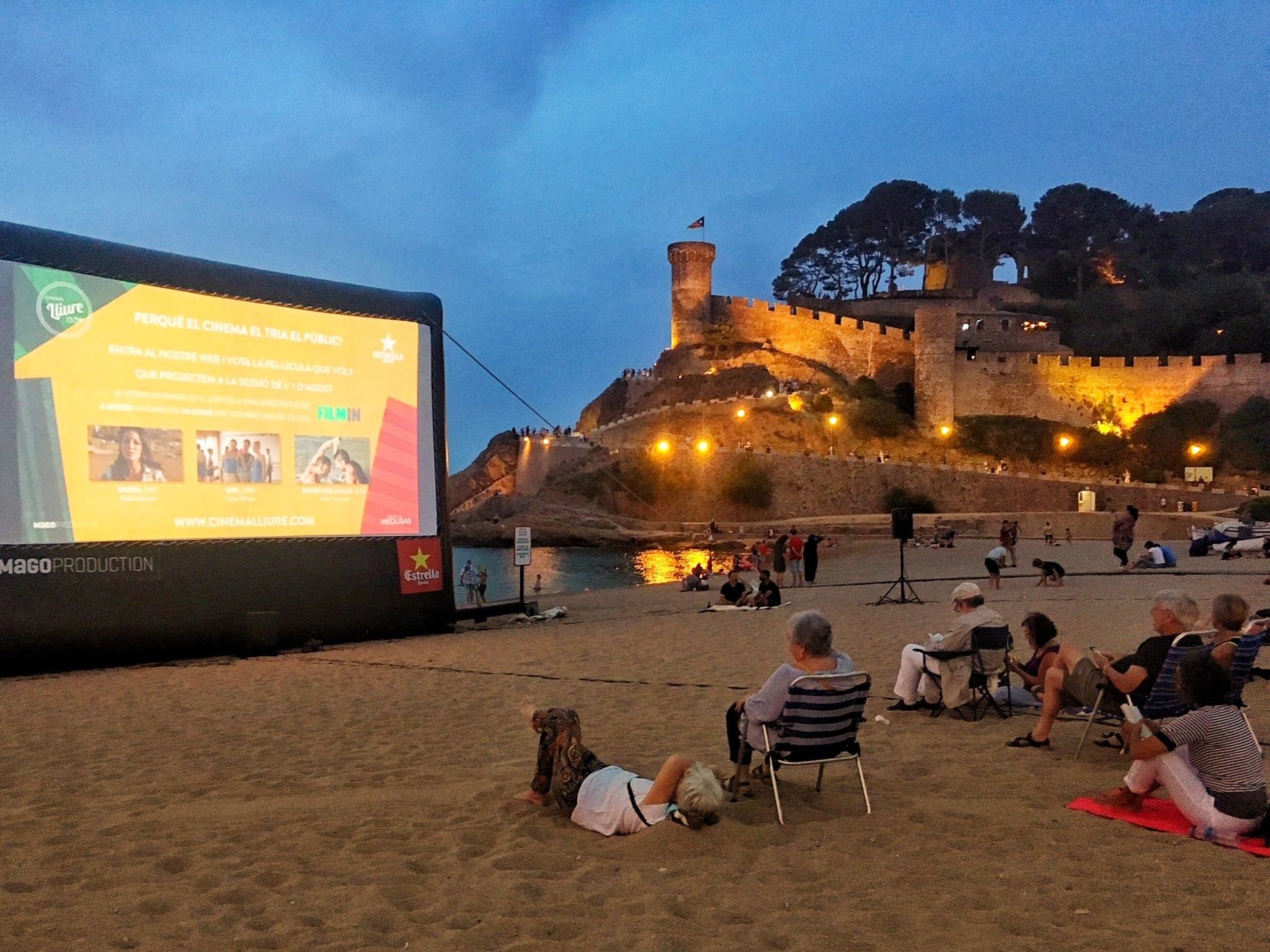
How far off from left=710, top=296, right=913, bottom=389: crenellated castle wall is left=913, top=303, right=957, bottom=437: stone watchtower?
3.93m

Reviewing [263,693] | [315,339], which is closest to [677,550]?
[315,339]

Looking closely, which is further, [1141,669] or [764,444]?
[764,444]

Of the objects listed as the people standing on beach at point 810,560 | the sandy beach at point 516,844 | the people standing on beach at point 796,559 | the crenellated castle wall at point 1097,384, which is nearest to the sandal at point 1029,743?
the sandy beach at point 516,844

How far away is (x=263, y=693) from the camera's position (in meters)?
6.77

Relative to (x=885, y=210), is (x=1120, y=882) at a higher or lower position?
lower

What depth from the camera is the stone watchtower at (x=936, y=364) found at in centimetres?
4262

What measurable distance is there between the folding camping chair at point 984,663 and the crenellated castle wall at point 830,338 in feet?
143

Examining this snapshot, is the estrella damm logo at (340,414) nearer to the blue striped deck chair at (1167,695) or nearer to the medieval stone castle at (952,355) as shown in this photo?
the blue striped deck chair at (1167,695)

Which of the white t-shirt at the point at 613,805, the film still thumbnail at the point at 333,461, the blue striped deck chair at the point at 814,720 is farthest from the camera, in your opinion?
the film still thumbnail at the point at 333,461

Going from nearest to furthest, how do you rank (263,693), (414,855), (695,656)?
(414,855), (263,693), (695,656)

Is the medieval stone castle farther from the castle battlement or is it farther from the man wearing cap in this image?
the man wearing cap

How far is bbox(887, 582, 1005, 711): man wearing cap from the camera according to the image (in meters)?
5.07

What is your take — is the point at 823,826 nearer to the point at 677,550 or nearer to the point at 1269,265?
the point at 677,550

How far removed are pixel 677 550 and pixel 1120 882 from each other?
29.8 m
